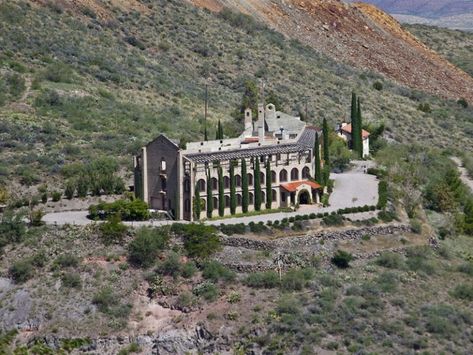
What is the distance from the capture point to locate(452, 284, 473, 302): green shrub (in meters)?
60.4

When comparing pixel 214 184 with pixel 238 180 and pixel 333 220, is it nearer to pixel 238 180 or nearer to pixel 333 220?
pixel 238 180

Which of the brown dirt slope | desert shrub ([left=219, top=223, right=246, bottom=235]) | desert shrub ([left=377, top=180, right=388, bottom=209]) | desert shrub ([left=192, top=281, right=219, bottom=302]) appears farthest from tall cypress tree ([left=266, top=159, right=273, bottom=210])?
the brown dirt slope

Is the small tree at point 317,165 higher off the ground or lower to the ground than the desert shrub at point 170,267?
higher

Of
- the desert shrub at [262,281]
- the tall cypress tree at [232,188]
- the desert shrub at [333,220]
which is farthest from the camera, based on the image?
the tall cypress tree at [232,188]

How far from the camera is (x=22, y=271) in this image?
59.8 m

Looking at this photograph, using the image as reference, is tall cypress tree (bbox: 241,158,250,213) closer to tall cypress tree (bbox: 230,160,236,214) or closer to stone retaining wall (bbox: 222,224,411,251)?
tall cypress tree (bbox: 230,160,236,214)

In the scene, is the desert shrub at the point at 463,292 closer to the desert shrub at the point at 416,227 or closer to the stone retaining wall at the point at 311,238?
the stone retaining wall at the point at 311,238

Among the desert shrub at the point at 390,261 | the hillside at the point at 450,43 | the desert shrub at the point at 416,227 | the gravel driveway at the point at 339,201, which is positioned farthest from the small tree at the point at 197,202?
the hillside at the point at 450,43

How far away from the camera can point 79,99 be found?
294 ft

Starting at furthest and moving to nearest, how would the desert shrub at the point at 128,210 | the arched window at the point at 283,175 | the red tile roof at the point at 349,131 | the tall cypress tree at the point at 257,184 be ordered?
1. the red tile roof at the point at 349,131
2. the arched window at the point at 283,175
3. the tall cypress tree at the point at 257,184
4. the desert shrub at the point at 128,210

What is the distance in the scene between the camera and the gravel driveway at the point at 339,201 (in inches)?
2537

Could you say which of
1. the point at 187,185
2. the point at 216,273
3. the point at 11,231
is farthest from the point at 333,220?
the point at 11,231

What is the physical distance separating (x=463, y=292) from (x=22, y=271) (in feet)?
74.6

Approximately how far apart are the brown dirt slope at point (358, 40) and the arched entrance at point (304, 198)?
Answer: 2419 inches
